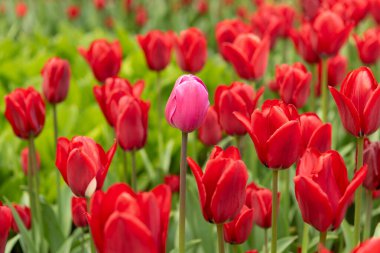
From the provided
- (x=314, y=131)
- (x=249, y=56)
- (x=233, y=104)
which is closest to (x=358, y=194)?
(x=314, y=131)

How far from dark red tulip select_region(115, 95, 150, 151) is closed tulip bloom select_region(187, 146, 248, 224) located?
53 centimetres

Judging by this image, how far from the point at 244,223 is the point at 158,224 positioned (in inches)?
20.2

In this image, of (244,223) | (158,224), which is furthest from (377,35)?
(158,224)

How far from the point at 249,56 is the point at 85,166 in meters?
0.94

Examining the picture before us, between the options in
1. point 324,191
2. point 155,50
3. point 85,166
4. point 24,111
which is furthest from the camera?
point 155,50

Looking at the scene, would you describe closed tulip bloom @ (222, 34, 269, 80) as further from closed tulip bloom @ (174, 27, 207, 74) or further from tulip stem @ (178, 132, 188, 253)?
tulip stem @ (178, 132, 188, 253)

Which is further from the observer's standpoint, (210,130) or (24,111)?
(210,130)

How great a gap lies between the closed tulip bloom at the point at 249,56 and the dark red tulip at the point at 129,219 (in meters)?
1.12

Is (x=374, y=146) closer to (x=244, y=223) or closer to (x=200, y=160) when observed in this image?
(x=244, y=223)

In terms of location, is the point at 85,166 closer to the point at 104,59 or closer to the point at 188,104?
the point at 188,104

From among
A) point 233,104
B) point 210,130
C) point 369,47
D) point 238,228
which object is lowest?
point 238,228

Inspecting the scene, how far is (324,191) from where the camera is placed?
42.3 inches

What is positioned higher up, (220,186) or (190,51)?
(190,51)

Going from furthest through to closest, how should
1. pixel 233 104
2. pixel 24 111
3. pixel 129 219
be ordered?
pixel 24 111, pixel 233 104, pixel 129 219
